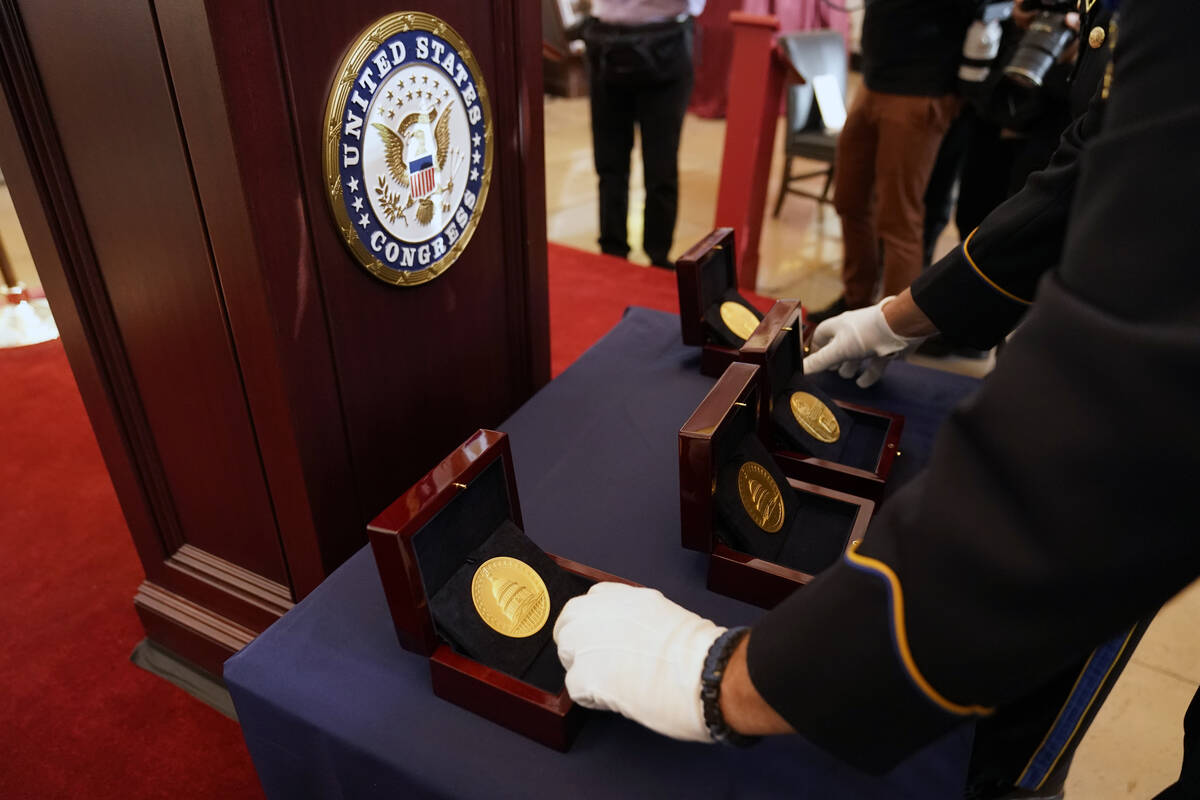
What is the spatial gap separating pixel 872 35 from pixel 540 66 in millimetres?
1421

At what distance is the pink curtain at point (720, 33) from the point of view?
233 inches

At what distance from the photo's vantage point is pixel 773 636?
1.67 feet

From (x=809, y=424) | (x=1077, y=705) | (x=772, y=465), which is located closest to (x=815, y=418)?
(x=809, y=424)

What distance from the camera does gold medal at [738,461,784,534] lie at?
0.88 meters

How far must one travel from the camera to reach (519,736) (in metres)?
0.69

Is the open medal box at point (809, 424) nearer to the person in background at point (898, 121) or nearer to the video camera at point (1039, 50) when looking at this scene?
the video camera at point (1039, 50)

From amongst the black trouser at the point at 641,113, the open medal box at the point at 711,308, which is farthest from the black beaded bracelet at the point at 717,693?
the black trouser at the point at 641,113

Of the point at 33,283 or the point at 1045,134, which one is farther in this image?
the point at 33,283

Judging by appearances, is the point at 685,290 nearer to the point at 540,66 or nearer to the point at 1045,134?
the point at 540,66

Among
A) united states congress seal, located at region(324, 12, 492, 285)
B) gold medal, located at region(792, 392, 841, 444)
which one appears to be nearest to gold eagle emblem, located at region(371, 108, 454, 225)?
united states congress seal, located at region(324, 12, 492, 285)

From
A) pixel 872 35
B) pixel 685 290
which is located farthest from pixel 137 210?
pixel 872 35

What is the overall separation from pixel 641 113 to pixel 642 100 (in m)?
0.05

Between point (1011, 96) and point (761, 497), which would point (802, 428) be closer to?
point (761, 497)

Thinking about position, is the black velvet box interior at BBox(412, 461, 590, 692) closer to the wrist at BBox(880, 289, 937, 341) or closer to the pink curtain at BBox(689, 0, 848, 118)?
the wrist at BBox(880, 289, 937, 341)
